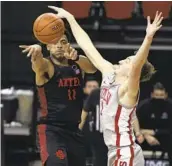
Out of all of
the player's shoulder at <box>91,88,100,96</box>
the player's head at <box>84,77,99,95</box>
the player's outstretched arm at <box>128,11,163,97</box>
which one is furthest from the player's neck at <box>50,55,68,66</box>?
the player's head at <box>84,77,99,95</box>

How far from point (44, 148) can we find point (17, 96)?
4.57m

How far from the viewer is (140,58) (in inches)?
213

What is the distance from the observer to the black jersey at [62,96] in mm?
6230

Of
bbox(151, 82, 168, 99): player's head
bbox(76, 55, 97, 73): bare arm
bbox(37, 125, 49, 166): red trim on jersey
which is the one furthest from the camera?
bbox(151, 82, 168, 99): player's head

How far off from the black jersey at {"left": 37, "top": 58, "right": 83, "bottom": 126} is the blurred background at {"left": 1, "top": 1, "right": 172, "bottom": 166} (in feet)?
13.0

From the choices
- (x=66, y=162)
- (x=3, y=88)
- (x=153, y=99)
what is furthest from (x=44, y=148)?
(x=3, y=88)

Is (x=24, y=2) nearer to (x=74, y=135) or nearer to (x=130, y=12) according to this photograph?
(x=130, y=12)

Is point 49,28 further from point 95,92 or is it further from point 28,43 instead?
point 28,43

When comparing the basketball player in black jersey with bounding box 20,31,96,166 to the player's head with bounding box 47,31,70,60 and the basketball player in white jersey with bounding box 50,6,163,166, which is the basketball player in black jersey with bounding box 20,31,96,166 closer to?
the player's head with bounding box 47,31,70,60

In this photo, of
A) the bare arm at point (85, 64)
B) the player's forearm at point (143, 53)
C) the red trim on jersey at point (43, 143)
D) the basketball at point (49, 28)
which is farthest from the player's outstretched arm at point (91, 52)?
the red trim on jersey at point (43, 143)

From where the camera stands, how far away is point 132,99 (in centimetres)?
561

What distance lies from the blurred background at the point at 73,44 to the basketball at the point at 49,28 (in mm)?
4040

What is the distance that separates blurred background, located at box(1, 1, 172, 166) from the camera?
1031cm

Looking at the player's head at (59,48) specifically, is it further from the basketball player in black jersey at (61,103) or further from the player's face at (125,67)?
the player's face at (125,67)
